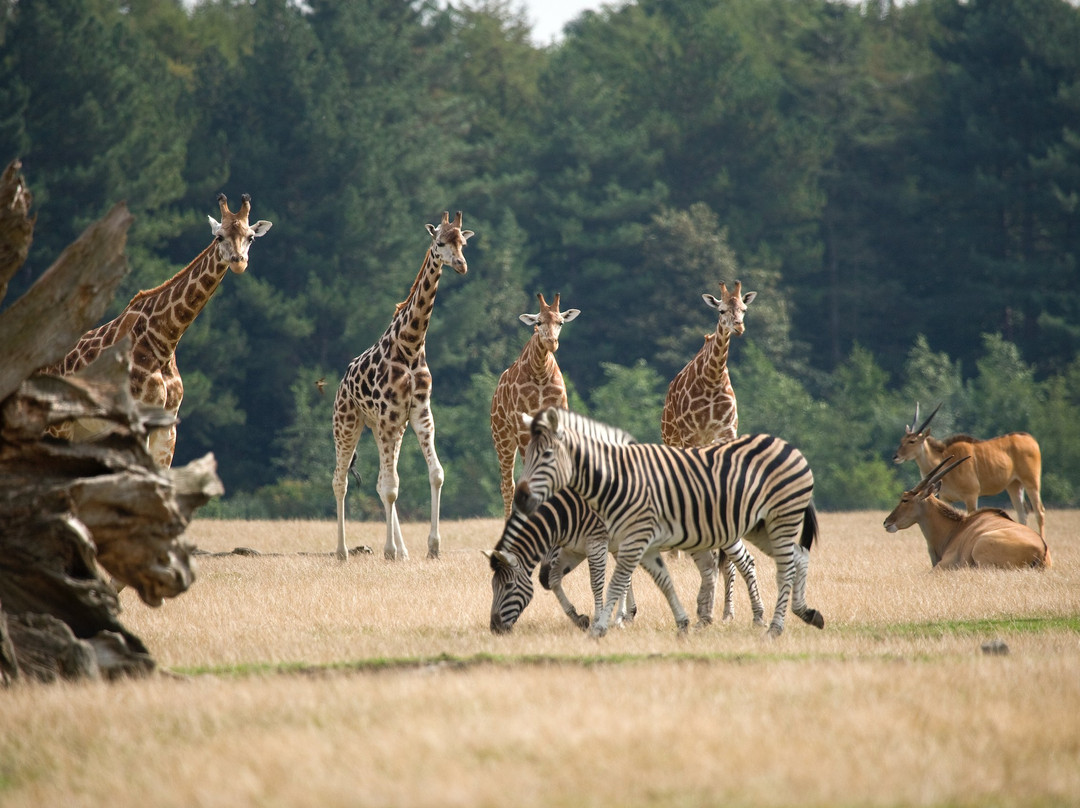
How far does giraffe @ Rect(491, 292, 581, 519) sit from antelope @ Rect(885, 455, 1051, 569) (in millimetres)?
4303

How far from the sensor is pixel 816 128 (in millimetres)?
44594

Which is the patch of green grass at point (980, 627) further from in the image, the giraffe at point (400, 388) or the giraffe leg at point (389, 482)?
the giraffe leg at point (389, 482)

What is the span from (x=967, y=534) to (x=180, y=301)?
873 centimetres

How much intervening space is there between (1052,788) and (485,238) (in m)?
36.4

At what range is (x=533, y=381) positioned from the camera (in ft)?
51.1

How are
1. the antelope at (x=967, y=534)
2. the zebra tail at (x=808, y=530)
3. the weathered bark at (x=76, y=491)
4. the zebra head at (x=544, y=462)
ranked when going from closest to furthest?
1. the weathered bark at (x=76, y=491)
2. the zebra head at (x=544, y=462)
3. the zebra tail at (x=808, y=530)
4. the antelope at (x=967, y=534)

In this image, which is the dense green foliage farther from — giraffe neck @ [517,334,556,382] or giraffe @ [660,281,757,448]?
giraffe @ [660,281,757,448]

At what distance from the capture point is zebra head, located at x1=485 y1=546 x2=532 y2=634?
9609mm

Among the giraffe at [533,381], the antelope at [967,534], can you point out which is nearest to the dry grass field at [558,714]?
the antelope at [967,534]

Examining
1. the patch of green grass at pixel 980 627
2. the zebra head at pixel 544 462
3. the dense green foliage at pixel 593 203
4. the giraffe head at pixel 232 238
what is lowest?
the patch of green grass at pixel 980 627

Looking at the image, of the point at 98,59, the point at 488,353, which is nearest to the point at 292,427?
the point at 488,353

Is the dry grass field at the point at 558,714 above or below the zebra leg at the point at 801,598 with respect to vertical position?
below

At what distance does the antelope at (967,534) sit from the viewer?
1332cm

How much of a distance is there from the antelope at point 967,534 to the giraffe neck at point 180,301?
26.0ft
